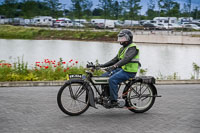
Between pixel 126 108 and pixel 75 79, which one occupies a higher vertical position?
pixel 75 79

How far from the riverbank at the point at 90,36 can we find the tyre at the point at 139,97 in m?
46.3

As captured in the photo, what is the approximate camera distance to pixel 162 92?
11.3 m

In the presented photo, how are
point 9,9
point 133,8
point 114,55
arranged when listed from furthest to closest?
point 9,9 → point 133,8 → point 114,55

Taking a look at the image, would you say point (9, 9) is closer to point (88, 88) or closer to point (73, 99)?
point (73, 99)

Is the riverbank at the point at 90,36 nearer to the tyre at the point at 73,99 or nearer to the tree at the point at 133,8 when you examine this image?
the tree at the point at 133,8

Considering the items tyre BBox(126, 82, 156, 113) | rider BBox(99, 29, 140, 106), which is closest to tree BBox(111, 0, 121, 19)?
tyre BBox(126, 82, 156, 113)

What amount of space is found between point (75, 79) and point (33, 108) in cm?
149

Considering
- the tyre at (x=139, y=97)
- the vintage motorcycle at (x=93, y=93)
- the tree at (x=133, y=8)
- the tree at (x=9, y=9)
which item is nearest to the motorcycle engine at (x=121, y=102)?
the vintage motorcycle at (x=93, y=93)

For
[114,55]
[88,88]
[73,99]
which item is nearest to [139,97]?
[88,88]

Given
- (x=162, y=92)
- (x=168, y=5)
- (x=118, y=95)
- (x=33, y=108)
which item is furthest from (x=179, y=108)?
(x=168, y=5)

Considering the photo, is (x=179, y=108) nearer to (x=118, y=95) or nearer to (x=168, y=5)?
(x=118, y=95)

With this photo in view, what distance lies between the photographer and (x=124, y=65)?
779 centimetres

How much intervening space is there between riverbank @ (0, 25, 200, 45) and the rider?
153ft

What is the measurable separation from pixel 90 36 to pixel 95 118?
56797 mm
